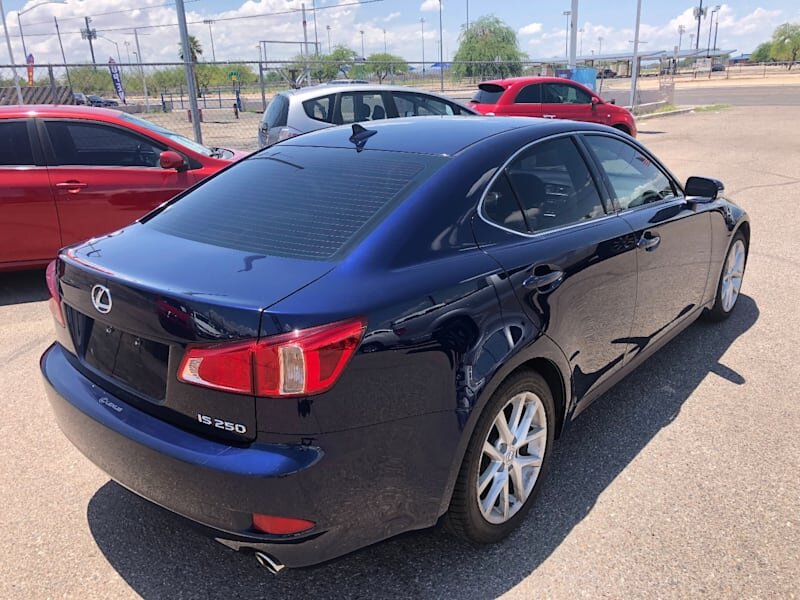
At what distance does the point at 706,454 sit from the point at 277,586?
2.14m

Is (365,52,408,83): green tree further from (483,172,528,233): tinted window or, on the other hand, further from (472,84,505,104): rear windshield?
(483,172,528,233): tinted window

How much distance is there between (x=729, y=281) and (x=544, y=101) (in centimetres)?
1018

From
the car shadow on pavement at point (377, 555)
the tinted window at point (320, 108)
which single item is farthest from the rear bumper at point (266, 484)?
the tinted window at point (320, 108)

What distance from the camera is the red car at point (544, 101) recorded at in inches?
530

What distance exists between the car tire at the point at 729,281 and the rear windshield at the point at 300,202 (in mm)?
2910

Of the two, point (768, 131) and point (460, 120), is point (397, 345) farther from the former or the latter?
point (768, 131)

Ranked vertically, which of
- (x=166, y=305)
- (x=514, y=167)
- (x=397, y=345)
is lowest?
(x=397, y=345)

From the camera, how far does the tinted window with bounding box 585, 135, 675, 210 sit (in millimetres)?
3404

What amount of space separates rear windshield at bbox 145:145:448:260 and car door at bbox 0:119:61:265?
3.30m

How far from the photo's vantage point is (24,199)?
5.56 m

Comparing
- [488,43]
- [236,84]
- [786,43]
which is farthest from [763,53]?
[236,84]

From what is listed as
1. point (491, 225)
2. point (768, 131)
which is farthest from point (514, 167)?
point (768, 131)

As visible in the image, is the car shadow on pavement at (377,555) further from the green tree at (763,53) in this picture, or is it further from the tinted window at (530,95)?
the green tree at (763,53)

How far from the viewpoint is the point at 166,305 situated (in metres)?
2.03
